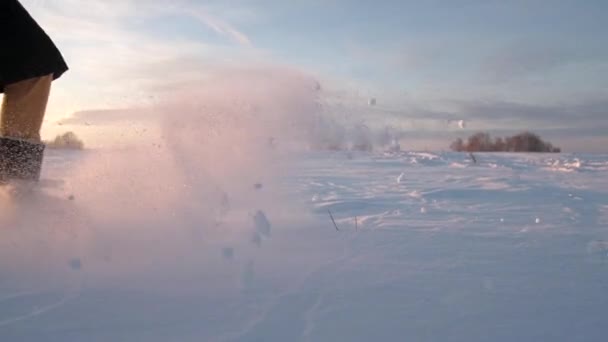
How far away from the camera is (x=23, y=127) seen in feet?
9.98

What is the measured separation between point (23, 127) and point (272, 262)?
2.09 meters

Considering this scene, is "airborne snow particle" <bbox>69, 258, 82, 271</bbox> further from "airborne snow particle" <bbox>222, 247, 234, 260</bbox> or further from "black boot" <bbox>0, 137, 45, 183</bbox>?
"black boot" <bbox>0, 137, 45, 183</bbox>

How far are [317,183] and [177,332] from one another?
14.4 feet

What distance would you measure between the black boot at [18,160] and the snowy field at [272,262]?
0.14m

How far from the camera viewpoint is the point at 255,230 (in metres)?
2.64

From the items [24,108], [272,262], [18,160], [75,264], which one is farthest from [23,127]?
[272,262]

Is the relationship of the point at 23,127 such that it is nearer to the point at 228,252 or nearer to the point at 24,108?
the point at 24,108

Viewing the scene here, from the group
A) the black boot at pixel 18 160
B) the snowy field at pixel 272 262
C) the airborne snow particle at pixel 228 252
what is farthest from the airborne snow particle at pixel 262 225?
the black boot at pixel 18 160

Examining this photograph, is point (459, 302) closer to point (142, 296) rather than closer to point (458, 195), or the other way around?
point (142, 296)

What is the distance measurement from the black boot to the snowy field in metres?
0.14

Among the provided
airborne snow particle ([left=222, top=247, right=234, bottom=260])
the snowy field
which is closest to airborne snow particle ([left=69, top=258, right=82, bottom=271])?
the snowy field

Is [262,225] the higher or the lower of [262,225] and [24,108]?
the lower

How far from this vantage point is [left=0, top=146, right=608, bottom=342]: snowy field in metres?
1.38

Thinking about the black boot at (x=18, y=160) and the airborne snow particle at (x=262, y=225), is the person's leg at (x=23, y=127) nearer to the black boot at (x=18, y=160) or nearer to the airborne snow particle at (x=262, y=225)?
the black boot at (x=18, y=160)
